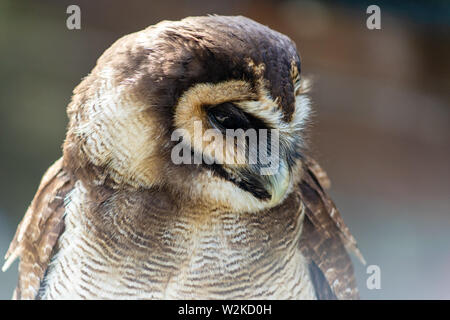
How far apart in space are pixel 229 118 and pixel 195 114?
6 centimetres

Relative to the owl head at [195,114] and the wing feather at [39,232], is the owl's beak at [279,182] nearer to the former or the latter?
the owl head at [195,114]

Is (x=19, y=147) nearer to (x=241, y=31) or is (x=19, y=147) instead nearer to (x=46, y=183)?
(x=46, y=183)

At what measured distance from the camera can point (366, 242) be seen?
4.51 ft

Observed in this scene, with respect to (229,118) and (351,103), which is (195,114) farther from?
(351,103)

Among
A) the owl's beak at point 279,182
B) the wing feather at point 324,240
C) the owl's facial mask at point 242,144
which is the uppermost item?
the owl's facial mask at point 242,144

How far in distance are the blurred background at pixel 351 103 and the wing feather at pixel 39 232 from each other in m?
0.05

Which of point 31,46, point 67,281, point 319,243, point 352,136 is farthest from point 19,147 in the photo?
point 352,136

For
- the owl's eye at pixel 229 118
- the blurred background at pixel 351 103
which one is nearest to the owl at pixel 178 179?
the owl's eye at pixel 229 118

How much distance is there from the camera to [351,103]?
1.44 metres

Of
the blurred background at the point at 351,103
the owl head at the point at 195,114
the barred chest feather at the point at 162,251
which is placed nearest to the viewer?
the owl head at the point at 195,114

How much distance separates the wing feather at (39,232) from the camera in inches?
38.6

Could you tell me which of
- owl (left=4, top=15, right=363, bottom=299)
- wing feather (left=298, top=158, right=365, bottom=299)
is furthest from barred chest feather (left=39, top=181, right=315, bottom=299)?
wing feather (left=298, top=158, right=365, bottom=299)

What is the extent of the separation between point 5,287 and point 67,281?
0.24 m

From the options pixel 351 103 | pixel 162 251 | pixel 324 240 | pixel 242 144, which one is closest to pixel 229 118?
pixel 242 144
